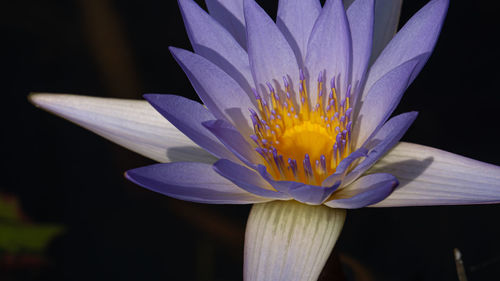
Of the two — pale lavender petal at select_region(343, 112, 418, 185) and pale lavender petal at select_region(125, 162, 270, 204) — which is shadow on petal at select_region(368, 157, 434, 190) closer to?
pale lavender petal at select_region(343, 112, 418, 185)

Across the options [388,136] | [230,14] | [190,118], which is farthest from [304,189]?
[230,14]

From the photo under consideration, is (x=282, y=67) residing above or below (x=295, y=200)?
above

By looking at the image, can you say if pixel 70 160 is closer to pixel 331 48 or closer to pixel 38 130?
pixel 38 130

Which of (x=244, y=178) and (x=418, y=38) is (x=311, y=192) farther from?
(x=418, y=38)

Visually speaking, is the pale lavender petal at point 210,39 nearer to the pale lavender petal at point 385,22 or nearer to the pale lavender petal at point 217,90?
the pale lavender petal at point 217,90

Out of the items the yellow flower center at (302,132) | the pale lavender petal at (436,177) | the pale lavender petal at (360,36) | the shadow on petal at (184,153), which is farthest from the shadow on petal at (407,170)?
the shadow on petal at (184,153)

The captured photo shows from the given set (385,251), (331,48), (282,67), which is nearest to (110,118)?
(282,67)
